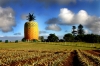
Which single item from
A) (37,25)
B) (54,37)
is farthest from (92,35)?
(37,25)

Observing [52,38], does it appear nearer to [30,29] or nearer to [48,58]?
[30,29]

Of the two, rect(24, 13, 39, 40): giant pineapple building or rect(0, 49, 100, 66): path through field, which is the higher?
rect(24, 13, 39, 40): giant pineapple building

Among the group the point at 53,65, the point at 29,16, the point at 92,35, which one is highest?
the point at 29,16

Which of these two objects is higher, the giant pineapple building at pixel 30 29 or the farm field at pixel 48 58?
the giant pineapple building at pixel 30 29

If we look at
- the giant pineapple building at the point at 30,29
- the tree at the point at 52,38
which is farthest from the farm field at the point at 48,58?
the tree at the point at 52,38

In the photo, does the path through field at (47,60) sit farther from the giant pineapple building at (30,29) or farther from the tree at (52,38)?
the tree at (52,38)

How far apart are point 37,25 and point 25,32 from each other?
6.62 m

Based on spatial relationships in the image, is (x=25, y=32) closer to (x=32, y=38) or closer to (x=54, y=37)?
(x=32, y=38)

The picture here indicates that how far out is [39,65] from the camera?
21.5 metres

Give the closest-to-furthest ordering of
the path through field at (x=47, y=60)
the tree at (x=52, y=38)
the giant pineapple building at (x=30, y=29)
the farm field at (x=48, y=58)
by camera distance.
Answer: the path through field at (x=47, y=60), the farm field at (x=48, y=58), the giant pineapple building at (x=30, y=29), the tree at (x=52, y=38)

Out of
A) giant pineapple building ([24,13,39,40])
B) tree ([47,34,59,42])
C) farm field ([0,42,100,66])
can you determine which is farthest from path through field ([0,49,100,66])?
tree ([47,34,59,42])

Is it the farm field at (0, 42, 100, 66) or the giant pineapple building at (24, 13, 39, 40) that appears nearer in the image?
the farm field at (0, 42, 100, 66)

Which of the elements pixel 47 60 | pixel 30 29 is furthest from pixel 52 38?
pixel 47 60

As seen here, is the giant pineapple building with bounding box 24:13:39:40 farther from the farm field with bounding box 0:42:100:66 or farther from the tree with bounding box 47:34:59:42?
the farm field with bounding box 0:42:100:66
